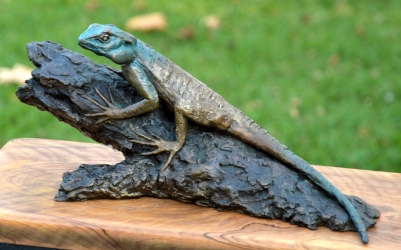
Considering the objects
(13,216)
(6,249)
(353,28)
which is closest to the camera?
(13,216)

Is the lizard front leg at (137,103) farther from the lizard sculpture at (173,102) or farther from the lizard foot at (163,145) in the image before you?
the lizard foot at (163,145)

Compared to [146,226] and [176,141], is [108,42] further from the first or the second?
[146,226]

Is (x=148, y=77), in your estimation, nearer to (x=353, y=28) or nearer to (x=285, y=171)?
(x=285, y=171)

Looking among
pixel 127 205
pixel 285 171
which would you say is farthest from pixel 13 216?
pixel 285 171

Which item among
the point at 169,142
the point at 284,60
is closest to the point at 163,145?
the point at 169,142

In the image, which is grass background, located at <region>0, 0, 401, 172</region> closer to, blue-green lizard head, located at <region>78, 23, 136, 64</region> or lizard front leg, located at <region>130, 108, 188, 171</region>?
lizard front leg, located at <region>130, 108, 188, 171</region>

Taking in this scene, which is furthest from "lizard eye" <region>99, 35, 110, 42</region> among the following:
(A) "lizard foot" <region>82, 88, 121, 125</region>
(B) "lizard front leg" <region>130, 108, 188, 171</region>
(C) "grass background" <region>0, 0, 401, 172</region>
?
(C) "grass background" <region>0, 0, 401, 172</region>
